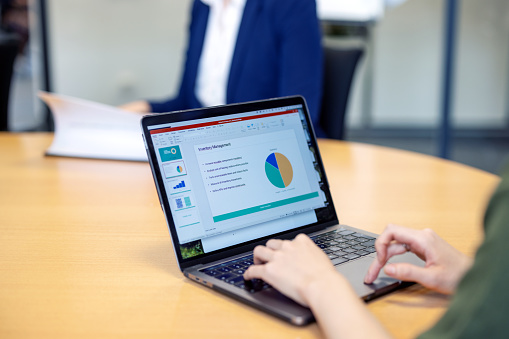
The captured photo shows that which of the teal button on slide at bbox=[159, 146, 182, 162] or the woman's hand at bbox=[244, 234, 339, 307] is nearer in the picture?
the woman's hand at bbox=[244, 234, 339, 307]

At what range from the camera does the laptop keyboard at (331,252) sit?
2.28ft

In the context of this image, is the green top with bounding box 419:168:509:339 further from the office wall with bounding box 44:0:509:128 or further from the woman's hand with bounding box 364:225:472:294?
the office wall with bounding box 44:0:509:128

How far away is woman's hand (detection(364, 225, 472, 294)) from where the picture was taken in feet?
2.18

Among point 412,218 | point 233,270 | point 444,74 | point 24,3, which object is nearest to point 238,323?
point 233,270

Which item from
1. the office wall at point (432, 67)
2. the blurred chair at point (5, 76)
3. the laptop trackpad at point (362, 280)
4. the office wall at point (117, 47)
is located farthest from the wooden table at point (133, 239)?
the office wall at point (117, 47)

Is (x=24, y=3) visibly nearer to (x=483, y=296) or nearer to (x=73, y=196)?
(x=73, y=196)

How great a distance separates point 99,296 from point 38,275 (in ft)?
0.38

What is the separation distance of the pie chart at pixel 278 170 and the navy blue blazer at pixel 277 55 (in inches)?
38.0

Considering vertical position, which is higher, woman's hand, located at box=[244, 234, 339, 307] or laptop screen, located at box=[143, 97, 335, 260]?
laptop screen, located at box=[143, 97, 335, 260]

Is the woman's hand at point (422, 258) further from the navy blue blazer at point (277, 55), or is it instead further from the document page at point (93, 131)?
the navy blue blazer at point (277, 55)

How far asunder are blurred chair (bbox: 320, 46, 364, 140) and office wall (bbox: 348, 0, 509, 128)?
1912mm

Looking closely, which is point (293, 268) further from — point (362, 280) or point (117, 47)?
point (117, 47)

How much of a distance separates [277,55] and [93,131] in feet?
2.44

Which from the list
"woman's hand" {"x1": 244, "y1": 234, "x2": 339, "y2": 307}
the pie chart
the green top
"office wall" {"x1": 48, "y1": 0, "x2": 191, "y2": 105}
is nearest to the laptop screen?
the pie chart
